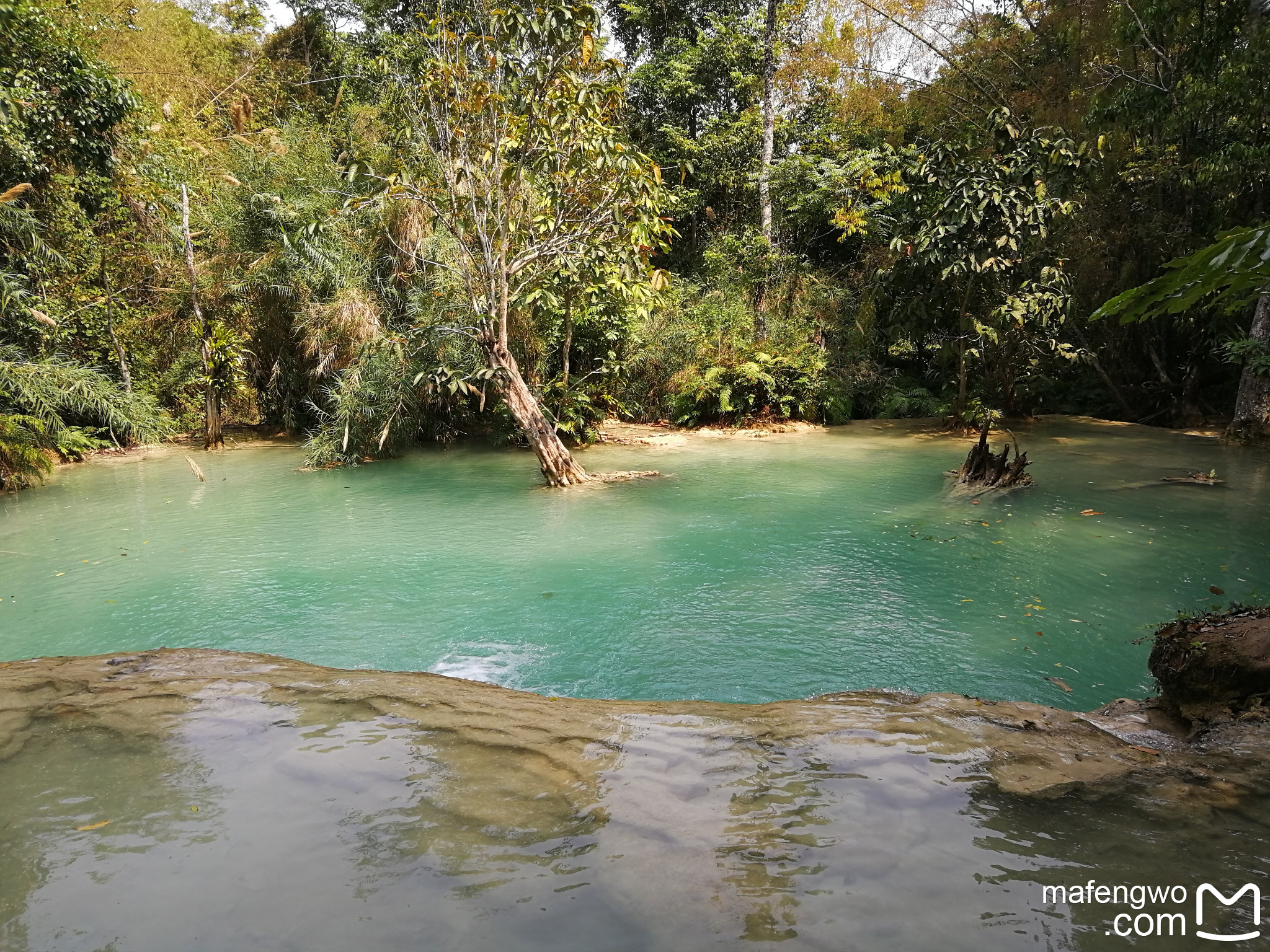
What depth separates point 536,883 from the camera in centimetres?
197

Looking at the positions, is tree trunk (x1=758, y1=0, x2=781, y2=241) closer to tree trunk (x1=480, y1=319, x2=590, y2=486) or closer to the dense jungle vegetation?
the dense jungle vegetation

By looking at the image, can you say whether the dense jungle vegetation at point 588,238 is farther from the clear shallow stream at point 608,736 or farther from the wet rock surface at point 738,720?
the wet rock surface at point 738,720

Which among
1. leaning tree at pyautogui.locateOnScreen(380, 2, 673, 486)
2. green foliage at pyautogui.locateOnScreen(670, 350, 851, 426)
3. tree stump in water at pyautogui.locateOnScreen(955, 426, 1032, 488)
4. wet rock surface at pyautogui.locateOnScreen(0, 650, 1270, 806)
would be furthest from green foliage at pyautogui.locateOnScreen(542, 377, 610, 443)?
wet rock surface at pyautogui.locateOnScreen(0, 650, 1270, 806)

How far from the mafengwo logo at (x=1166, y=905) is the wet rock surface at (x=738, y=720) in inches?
18.6

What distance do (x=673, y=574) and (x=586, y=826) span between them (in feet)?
13.6

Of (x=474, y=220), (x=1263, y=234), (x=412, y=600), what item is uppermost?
(x=474, y=220)

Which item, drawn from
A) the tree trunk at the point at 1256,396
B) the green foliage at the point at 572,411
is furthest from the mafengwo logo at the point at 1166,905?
the tree trunk at the point at 1256,396

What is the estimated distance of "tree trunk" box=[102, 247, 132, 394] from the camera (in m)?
13.5

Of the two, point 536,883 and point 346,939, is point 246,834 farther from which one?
point 536,883

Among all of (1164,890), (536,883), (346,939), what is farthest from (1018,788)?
(346,939)

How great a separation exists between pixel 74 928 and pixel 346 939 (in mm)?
707

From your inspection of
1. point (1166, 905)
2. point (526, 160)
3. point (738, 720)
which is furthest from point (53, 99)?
point (1166, 905)

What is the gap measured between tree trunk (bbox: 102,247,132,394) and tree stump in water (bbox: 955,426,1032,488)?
1380 cm

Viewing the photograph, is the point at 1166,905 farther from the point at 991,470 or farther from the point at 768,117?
the point at 768,117
